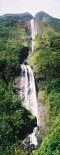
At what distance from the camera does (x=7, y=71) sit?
252 feet

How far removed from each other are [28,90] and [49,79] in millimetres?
5320

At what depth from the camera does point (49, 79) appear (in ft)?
249

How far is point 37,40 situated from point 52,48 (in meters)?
11.2

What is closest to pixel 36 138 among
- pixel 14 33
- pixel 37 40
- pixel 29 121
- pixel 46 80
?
pixel 29 121

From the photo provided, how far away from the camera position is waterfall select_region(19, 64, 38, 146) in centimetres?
6962

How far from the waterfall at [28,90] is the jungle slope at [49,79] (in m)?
1.18

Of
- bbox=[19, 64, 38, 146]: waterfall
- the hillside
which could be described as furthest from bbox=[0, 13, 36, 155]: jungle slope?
bbox=[19, 64, 38, 146]: waterfall

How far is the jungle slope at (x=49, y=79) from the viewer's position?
45.7 metres

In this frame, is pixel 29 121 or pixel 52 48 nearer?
pixel 29 121

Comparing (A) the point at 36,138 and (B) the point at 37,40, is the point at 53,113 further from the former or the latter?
(B) the point at 37,40

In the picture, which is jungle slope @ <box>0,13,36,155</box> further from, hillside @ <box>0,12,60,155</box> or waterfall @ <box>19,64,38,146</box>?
waterfall @ <box>19,64,38,146</box>

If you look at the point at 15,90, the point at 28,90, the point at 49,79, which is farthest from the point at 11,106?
the point at 49,79

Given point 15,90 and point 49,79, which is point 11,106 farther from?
point 49,79

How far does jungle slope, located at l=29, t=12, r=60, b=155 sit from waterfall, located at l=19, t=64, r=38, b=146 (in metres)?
1.18
